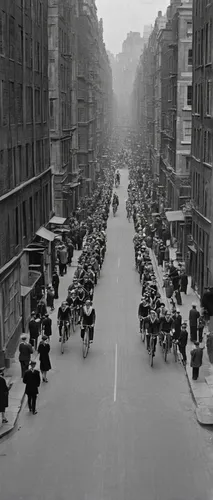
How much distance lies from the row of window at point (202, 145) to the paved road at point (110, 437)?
34.5ft

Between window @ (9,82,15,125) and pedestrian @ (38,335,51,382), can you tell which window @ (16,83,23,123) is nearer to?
window @ (9,82,15,125)

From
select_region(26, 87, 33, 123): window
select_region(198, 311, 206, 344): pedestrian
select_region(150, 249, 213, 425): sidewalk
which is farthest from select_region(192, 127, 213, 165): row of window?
select_region(150, 249, 213, 425): sidewalk

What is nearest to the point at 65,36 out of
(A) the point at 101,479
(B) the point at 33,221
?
(B) the point at 33,221

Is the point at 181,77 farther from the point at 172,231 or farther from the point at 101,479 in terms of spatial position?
the point at 101,479

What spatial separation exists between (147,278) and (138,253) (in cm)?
817

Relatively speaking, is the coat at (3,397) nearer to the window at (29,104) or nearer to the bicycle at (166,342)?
the bicycle at (166,342)

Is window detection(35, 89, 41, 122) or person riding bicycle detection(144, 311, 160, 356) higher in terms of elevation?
window detection(35, 89, 41, 122)

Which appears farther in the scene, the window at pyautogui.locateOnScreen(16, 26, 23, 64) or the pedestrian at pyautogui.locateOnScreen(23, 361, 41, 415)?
the window at pyautogui.locateOnScreen(16, 26, 23, 64)

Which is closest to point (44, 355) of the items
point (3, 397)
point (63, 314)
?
point (3, 397)

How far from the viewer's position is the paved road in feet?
48.8

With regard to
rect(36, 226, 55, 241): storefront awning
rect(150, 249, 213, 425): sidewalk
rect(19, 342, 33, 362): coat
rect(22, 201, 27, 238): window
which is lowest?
rect(150, 249, 213, 425): sidewalk

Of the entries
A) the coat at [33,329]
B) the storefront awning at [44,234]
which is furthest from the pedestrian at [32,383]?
the storefront awning at [44,234]

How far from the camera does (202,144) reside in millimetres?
34531

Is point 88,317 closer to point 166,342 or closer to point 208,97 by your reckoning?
point 166,342
